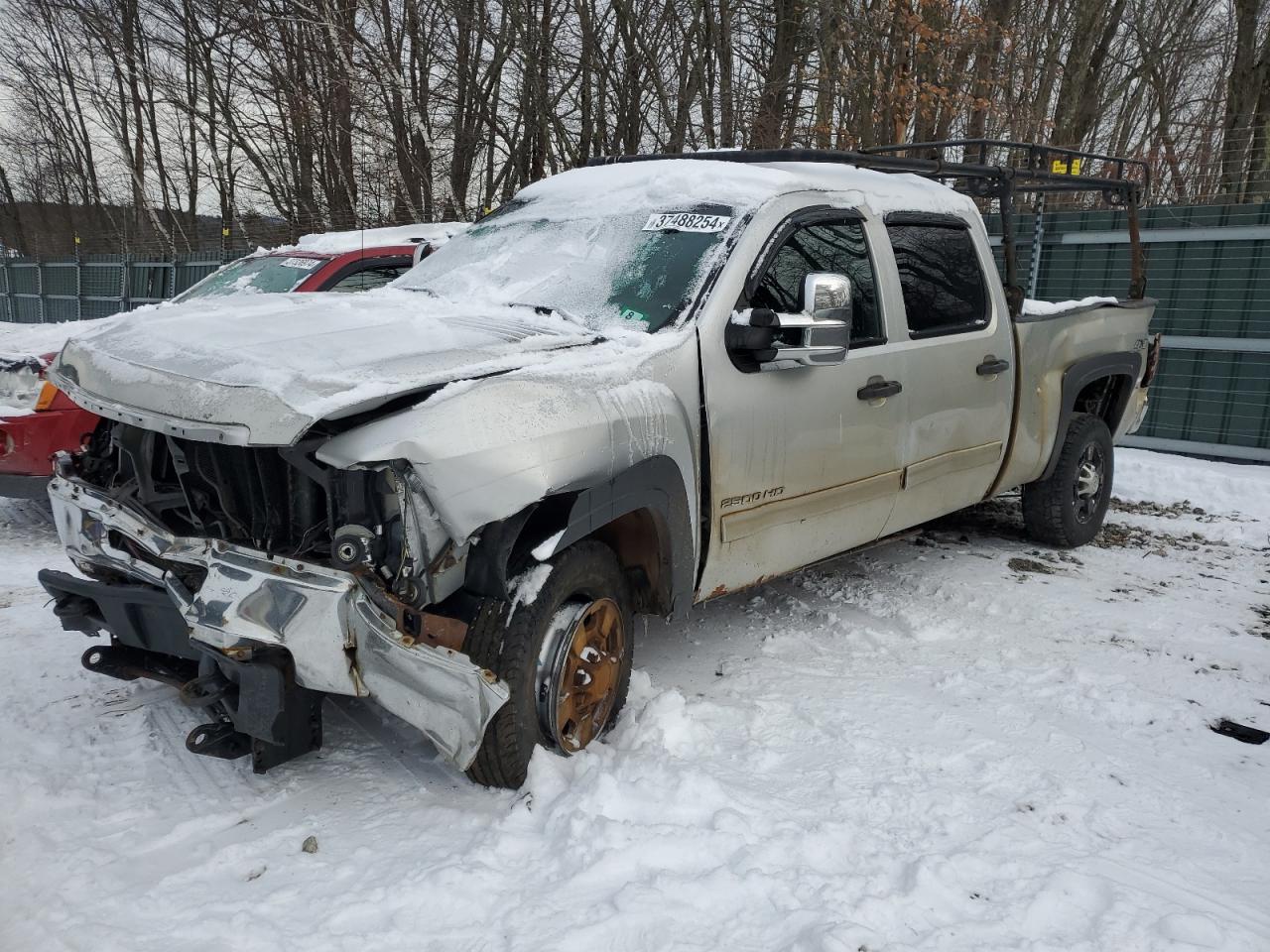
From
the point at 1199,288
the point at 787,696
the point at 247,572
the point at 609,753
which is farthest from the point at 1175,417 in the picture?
the point at 247,572

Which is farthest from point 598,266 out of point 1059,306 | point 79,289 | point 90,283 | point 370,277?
point 79,289

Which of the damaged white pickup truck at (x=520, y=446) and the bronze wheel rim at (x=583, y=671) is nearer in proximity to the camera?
the damaged white pickup truck at (x=520, y=446)

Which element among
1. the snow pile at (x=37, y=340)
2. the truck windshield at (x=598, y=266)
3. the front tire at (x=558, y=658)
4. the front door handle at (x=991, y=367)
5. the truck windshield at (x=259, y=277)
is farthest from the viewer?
the truck windshield at (x=259, y=277)

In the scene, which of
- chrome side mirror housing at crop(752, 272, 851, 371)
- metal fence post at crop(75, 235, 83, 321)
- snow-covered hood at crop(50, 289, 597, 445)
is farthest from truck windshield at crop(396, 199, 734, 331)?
metal fence post at crop(75, 235, 83, 321)

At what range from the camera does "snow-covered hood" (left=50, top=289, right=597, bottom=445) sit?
8.29ft

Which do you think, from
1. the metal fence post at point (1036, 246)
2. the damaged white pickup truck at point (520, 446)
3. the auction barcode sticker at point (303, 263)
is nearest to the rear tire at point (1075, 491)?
the damaged white pickup truck at point (520, 446)

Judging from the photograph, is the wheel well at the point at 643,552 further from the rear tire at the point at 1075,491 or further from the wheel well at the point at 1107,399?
the wheel well at the point at 1107,399

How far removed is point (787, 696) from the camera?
3844mm

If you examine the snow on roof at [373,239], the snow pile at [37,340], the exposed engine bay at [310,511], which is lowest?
the exposed engine bay at [310,511]

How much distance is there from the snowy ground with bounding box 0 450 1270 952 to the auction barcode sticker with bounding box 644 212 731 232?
5.81 feet

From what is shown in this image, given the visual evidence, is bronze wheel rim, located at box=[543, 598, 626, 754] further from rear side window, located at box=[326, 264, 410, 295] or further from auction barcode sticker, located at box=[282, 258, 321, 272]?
auction barcode sticker, located at box=[282, 258, 321, 272]

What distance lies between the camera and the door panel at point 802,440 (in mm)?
3555

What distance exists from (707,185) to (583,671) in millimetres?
2025

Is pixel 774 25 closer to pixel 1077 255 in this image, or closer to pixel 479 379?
pixel 1077 255
